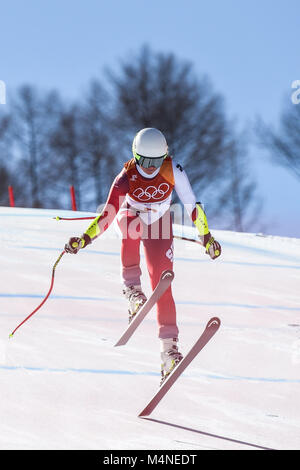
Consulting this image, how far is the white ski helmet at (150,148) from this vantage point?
439cm

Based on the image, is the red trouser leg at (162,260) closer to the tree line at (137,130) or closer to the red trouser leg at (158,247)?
the red trouser leg at (158,247)

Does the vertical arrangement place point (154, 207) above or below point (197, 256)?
above

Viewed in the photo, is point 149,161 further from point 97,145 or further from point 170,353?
point 97,145

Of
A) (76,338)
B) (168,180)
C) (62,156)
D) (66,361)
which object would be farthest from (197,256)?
(62,156)

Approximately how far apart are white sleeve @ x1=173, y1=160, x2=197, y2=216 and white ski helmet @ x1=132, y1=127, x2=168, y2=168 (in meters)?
0.15

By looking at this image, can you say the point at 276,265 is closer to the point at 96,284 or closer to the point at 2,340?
the point at 96,284

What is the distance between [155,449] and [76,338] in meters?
2.62

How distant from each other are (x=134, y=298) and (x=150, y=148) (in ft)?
3.35

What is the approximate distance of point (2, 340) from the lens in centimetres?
644

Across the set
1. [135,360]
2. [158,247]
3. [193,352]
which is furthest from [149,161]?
[135,360]

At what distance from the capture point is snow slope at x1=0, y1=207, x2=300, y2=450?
4684 mm

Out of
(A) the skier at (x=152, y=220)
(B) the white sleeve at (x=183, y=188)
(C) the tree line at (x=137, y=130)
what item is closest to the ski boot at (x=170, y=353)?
(A) the skier at (x=152, y=220)

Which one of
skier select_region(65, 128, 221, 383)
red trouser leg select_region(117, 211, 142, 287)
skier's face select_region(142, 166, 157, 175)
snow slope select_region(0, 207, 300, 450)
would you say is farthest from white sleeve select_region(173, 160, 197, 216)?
snow slope select_region(0, 207, 300, 450)

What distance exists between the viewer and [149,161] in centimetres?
448
